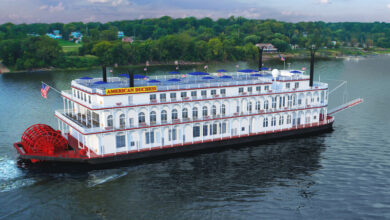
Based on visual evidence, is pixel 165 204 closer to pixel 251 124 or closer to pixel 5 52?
pixel 251 124

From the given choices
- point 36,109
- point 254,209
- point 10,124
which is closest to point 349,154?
point 254,209

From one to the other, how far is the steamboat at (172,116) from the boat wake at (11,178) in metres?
1.81

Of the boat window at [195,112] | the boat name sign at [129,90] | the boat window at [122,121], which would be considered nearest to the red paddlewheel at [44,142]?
the boat window at [122,121]

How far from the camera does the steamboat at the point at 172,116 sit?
4191 cm

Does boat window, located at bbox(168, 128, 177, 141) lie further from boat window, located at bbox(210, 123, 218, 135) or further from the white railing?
boat window, located at bbox(210, 123, 218, 135)

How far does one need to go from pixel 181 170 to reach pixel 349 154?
22596 millimetres

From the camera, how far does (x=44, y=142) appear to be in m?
41.9

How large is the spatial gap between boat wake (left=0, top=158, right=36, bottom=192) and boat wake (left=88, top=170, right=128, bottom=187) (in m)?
6.03

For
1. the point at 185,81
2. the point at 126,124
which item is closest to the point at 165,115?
the point at 126,124

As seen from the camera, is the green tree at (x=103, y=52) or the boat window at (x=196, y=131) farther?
the green tree at (x=103, y=52)

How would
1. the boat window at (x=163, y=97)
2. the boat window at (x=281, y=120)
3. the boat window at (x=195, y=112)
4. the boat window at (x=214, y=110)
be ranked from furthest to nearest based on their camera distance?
the boat window at (x=281, y=120), the boat window at (x=214, y=110), the boat window at (x=195, y=112), the boat window at (x=163, y=97)

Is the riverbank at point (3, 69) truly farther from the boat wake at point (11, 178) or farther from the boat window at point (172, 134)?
the boat window at point (172, 134)

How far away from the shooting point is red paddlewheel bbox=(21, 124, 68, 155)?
4188 cm

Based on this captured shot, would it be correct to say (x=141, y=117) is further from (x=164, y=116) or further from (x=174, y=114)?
(x=174, y=114)
